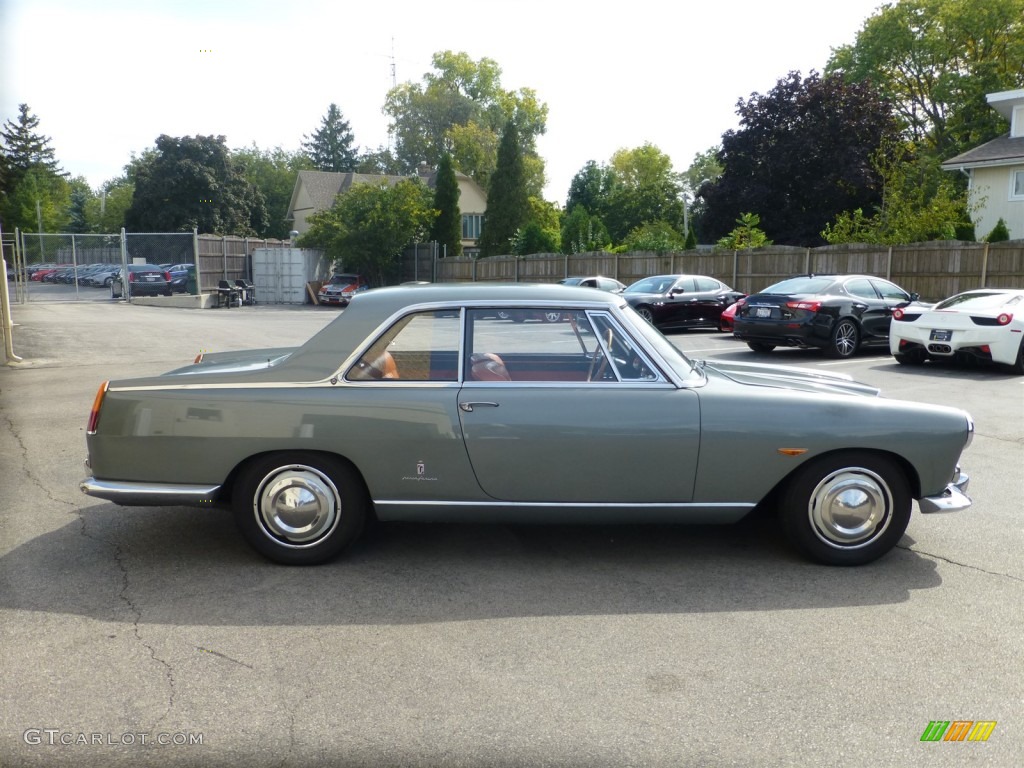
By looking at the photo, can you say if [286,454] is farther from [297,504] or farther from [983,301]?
[983,301]

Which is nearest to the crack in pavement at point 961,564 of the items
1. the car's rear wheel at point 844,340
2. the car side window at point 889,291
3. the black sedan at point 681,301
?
the car's rear wheel at point 844,340

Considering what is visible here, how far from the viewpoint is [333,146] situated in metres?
97.2

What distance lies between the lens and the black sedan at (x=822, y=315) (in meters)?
14.6

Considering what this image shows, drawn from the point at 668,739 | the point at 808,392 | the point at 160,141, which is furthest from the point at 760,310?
the point at 160,141

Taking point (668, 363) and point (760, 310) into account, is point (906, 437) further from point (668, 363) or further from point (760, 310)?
point (760, 310)

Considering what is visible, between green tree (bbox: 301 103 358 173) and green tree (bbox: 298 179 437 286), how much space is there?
5773 cm

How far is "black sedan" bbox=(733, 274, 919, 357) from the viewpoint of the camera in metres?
14.6

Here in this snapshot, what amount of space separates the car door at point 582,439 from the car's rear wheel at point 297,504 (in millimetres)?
681

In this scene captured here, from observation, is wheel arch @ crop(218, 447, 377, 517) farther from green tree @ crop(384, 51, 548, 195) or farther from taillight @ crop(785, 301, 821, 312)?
green tree @ crop(384, 51, 548, 195)

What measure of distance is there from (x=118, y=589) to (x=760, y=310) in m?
12.4

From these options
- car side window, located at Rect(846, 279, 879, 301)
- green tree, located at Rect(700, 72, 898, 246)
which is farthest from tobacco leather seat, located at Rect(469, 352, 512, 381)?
green tree, located at Rect(700, 72, 898, 246)

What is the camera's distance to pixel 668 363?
15.4 ft

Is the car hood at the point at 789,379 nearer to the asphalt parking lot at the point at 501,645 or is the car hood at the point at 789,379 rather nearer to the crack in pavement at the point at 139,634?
the asphalt parking lot at the point at 501,645

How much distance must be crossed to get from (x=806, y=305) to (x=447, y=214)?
32.6 metres
